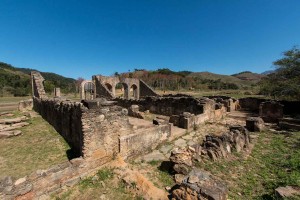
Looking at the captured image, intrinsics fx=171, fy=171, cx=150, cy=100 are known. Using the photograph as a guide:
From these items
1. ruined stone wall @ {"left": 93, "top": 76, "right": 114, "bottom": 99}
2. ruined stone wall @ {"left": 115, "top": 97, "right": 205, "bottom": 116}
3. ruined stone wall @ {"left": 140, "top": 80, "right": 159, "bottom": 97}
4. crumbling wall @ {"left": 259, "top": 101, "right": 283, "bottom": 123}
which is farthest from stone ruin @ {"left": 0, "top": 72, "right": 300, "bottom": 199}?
ruined stone wall @ {"left": 140, "top": 80, "right": 159, "bottom": 97}

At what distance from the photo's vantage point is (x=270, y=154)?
21.0ft

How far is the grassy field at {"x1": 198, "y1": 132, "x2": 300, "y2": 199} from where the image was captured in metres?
4.32

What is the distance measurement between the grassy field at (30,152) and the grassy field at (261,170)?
5183 millimetres

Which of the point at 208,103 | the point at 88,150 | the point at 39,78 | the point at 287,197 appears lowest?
the point at 287,197

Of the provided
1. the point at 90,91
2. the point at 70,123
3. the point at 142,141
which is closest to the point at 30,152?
the point at 70,123

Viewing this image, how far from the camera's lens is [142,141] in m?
6.52

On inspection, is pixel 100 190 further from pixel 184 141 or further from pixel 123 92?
pixel 123 92

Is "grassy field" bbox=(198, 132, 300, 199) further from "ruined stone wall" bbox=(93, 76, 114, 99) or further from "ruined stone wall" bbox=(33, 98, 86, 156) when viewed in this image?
"ruined stone wall" bbox=(93, 76, 114, 99)

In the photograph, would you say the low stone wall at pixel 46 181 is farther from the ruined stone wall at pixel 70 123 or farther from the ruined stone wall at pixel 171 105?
the ruined stone wall at pixel 171 105

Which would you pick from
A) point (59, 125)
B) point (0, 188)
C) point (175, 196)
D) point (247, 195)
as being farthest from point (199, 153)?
point (59, 125)

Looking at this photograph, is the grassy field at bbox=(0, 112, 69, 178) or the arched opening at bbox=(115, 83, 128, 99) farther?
the arched opening at bbox=(115, 83, 128, 99)

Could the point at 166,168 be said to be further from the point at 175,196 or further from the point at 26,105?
the point at 26,105

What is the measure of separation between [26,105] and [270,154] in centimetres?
2113

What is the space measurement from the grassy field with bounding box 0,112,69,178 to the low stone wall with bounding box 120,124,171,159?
2.15 meters
